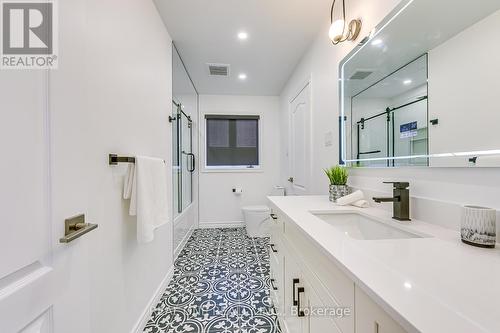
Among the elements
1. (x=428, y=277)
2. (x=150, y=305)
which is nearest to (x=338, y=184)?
(x=428, y=277)

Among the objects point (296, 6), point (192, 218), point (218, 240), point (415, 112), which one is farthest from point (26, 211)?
point (192, 218)

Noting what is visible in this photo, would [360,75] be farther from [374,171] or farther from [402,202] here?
[402,202]

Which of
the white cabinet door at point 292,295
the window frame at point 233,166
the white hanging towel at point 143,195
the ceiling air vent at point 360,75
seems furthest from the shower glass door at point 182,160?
the ceiling air vent at point 360,75

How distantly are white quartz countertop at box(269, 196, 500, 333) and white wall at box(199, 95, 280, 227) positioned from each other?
3.04m

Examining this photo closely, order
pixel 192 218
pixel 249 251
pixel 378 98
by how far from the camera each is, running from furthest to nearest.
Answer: pixel 192 218
pixel 249 251
pixel 378 98

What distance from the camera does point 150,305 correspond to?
1.58 m

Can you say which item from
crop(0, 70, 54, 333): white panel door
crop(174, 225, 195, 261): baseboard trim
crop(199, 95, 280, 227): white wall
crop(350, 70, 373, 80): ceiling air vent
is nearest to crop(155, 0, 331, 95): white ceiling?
crop(350, 70, 373, 80): ceiling air vent

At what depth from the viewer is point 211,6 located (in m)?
1.71

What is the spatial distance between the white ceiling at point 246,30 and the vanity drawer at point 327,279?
1.80 metres

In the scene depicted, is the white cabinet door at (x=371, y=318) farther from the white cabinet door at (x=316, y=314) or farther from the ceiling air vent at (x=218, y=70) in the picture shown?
the ceiling air vent at (x=218, y=70)

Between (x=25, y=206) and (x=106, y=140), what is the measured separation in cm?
68

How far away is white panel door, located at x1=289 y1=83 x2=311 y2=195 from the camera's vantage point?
7.80 ft

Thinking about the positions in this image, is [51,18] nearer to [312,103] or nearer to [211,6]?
[211,6]

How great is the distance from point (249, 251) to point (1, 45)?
107 inches
